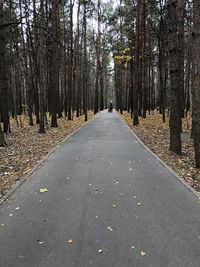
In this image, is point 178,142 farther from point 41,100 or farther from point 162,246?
point 41,100

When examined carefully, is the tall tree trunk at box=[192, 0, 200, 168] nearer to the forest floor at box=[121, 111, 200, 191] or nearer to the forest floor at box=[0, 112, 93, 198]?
the forest floor at box=[121, 111, 200, 191]

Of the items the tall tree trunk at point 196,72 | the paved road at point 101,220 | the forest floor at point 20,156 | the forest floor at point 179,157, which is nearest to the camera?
the paved road at point 101,220

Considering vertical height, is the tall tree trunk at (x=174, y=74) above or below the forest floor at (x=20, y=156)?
above

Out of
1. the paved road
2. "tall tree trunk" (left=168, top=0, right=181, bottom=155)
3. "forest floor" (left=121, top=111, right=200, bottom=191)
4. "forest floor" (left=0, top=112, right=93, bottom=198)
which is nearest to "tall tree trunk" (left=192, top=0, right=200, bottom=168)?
"forest floor" (left=121, top=111, right=200, bottom=191)

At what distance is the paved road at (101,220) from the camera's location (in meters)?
4.11

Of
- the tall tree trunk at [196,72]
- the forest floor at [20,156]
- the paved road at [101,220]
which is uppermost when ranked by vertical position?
the tall tree trunk at [196,72]

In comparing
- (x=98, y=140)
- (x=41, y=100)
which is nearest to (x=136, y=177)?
(x=98, y=140)

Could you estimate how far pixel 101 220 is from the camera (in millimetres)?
5266

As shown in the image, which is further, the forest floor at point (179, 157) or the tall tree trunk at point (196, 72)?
the tall tree trunk at point (196, 72)

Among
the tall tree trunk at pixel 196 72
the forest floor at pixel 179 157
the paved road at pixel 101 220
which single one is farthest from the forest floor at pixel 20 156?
the tall tree trunk at pixel 196 72

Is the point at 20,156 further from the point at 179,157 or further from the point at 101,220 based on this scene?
the point at 101,220

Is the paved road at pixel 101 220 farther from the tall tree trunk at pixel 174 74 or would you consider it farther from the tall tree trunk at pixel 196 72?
the tall tree trunk at pixel 174 74

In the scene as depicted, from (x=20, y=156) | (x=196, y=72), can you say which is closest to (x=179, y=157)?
(x=196, y=72)

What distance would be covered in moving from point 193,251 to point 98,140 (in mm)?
10635
